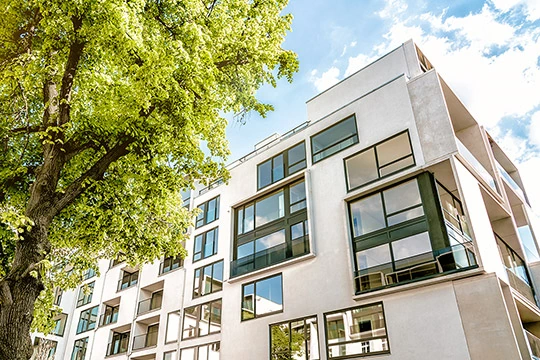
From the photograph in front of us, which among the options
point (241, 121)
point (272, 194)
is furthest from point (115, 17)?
point (272, 194)

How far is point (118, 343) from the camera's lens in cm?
2636

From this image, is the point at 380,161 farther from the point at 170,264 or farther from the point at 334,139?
the point at 170,264

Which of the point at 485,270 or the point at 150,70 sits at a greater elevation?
the point at 150,70

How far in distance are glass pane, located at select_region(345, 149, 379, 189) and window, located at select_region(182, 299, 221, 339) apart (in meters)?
9.68

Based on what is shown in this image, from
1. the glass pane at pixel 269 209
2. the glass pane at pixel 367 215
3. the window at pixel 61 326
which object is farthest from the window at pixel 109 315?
the glass pane at pixel 367 215

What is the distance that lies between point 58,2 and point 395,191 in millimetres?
12563

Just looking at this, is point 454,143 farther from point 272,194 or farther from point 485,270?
A: point 272,194

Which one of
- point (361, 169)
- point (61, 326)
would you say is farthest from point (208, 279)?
point (61, 326)

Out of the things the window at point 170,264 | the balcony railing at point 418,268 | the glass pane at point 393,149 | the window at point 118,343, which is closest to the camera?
the balcony railing at point 418,268

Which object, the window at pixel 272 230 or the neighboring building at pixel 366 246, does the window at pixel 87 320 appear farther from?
the window at pixel 272 230

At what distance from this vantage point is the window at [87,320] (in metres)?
29.3

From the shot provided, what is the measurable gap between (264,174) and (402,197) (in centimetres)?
842

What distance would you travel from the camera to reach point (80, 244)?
32.6 feet

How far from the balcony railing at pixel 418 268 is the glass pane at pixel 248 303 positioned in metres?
5.82
